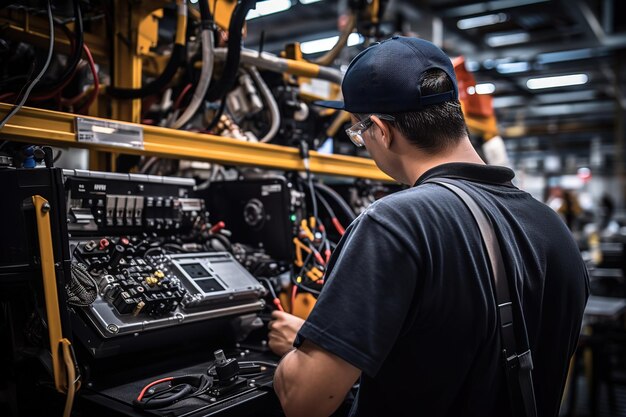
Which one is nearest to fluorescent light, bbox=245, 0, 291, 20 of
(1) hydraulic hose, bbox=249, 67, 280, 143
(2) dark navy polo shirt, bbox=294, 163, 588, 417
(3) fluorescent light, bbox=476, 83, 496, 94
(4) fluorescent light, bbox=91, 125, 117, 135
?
(1) hydraulic hose, bbox=249, 67, 280, 143

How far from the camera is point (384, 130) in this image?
127 cm

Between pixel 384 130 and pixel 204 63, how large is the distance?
1093 mm

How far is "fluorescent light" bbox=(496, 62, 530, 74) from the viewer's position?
30.0ft

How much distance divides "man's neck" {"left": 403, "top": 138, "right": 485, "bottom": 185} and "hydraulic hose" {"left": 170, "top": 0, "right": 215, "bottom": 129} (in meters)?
1.14

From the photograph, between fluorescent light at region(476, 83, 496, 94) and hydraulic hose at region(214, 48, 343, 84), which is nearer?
hydraulic hose at region(214, 48, 343, 84)

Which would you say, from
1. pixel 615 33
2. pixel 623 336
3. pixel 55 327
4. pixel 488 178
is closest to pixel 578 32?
pixel 615 33

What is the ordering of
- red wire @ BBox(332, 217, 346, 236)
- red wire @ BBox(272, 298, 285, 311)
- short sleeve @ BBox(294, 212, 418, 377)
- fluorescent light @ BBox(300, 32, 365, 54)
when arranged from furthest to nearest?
1. fluorescent light @ BBox(300, 32, 365, 54)
2. red wire @ BBox(332, 217, 346, 236)
3. red wire @ BBox(272, 298, 285, 311)
4. short sleeve @ BBox(294, 212, 418, 377)

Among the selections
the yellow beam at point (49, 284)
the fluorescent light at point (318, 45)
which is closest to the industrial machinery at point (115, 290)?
the yellow beam at point (49, 284)

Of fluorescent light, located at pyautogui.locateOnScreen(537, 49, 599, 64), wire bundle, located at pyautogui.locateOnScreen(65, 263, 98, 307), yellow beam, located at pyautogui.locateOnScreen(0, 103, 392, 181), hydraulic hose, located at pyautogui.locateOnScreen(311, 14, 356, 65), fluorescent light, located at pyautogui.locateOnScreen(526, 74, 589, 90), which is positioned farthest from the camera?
fluorescent light, located at pyautogui.locateOnScreen(526, 74, 589, 90)

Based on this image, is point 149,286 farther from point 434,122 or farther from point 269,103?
point 269,103

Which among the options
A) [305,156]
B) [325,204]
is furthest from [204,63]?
[325,204]

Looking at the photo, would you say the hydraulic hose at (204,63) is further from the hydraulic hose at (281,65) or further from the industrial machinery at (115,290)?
the industrial machinery at (115,290)

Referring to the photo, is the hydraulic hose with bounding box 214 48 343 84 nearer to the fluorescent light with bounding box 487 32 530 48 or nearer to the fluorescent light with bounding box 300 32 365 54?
the fluorescent light with bounding box 300 32 365 54

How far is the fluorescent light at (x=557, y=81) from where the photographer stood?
9.99 meters
